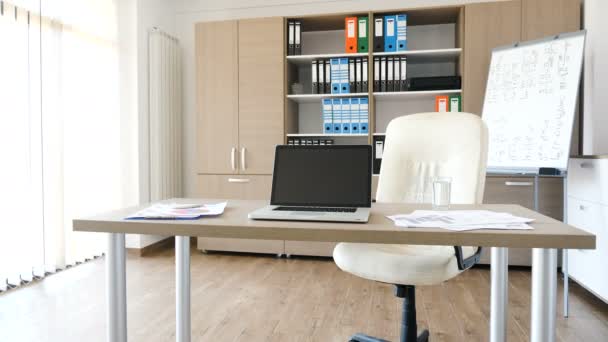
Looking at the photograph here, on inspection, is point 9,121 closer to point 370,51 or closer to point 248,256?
point 248,256

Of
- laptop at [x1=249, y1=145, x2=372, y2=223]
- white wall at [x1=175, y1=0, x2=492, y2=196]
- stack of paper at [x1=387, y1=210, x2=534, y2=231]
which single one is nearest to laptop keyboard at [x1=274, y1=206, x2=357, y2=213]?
laptop at [x1=249, y1=145, x2=372, y2=223]

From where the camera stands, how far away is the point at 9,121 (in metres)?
2.82

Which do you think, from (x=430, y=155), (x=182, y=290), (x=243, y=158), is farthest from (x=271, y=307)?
(x=243, y=158)

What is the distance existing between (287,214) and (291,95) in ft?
8.84

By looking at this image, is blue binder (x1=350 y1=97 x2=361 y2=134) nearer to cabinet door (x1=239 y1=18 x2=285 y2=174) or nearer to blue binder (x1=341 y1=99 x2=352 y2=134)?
blue binder (x1=341 y1=99 x2=352 y2=134)

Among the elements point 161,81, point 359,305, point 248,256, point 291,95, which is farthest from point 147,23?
point 359,305

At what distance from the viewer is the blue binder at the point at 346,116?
3602 mm

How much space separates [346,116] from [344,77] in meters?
0.33

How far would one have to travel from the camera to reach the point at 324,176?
1.32m

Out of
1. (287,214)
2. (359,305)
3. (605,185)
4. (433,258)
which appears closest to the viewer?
(287,214)

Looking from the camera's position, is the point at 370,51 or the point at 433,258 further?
the point at 370,51

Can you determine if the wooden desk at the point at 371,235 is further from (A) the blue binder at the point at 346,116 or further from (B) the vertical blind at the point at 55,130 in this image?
(A) the blue binder at the point at 346,116

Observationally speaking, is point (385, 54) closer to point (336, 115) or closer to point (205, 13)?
point (336, 115)

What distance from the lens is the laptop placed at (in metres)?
1.28
